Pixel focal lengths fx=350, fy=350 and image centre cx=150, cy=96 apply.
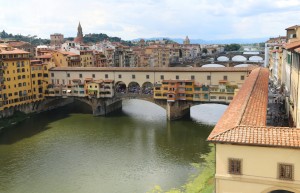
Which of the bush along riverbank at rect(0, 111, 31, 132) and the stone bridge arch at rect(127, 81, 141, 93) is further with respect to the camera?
the stone bridge arch at rect(127, 81, 141, 93)

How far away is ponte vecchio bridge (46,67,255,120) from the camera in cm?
4674

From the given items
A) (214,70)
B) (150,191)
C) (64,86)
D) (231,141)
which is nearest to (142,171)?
(150,191)

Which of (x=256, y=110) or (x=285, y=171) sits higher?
(x=256, y=110)

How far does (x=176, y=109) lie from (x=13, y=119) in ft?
73.0

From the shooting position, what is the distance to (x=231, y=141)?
15.2 m

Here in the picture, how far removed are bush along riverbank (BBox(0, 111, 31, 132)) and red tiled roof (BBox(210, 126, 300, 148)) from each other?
36.1m

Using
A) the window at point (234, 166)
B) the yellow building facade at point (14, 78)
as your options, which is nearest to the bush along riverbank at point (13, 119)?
the yellow building facade at point (14, 78)

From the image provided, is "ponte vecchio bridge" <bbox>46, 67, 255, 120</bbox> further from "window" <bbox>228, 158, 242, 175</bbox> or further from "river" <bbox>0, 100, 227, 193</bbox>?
"window" <bbox>228, 158, 242, 175</bbox>

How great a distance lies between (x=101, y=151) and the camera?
1369 inches

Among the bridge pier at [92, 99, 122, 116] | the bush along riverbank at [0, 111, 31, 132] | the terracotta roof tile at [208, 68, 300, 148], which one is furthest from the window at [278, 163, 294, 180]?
the bridge pier at [92, 99, 122, 116]

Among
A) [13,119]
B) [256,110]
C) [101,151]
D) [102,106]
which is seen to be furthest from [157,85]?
[256,110]

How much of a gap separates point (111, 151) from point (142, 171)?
6.53m

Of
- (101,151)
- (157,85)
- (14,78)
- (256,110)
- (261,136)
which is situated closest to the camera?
(261,136)

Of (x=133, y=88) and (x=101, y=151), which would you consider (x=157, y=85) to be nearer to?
(x=101, y=151)
